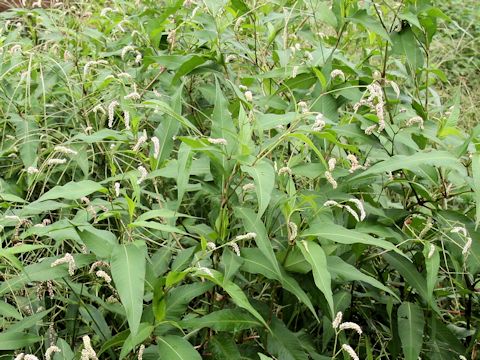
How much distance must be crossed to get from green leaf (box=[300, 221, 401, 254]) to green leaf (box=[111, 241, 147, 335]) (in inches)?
11.5

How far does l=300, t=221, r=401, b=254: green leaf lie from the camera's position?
1.16m

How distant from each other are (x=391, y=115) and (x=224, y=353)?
701 mm

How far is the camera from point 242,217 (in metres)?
1.20

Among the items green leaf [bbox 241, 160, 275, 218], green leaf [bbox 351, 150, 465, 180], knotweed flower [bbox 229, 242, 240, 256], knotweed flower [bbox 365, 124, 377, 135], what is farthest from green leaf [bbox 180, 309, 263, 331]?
knotweed flower [bbox 365, 124, 377, 135]

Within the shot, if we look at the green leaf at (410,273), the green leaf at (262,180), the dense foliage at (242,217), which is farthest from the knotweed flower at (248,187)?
the green leaf at (410,273)

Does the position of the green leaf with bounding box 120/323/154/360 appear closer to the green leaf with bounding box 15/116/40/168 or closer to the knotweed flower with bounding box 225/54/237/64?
the green leaf with bounding box 15/116/40/168

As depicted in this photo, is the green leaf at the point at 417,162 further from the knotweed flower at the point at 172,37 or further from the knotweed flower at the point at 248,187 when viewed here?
the knotweed flower at the point at 172,37

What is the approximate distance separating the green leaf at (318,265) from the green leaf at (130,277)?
10.7 inches

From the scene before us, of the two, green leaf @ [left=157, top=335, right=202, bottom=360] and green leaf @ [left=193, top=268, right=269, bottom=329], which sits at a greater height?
green leaf @ [left=193, top=268, right=269, bottom=329]

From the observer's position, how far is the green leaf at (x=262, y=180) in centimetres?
107

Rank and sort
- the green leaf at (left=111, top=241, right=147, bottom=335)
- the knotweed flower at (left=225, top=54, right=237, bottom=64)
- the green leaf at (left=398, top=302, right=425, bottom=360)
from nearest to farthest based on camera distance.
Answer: the green leaf at (left=111, top=241, right=147, bottom=335), the green leaf at (left=398, top=302, right=425, bottom=360), the knotweed flower at (left=225, top=54, right=237, bottom=64)

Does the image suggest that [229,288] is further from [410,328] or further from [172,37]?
[172,37]

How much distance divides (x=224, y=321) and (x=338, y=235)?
0.81 feet

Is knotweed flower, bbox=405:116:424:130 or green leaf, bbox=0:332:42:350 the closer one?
green leaf, bbox=0:332:42:350
